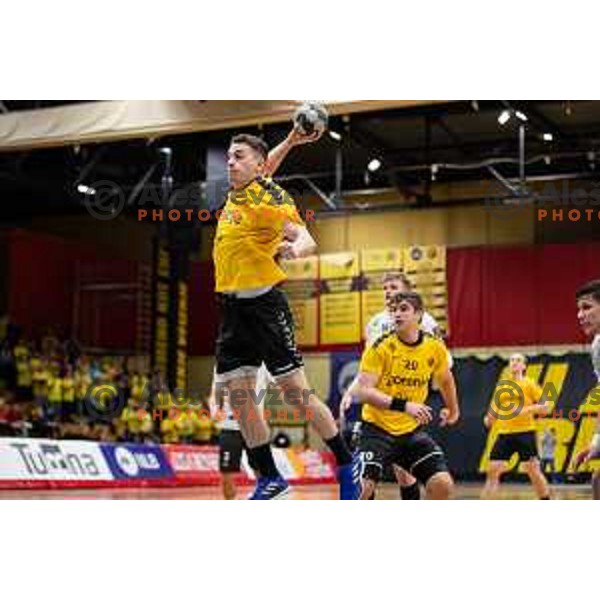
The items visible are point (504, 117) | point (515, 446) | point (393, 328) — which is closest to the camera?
point (393, 328)

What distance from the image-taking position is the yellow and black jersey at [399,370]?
6.68m

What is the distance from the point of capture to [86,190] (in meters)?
11.5

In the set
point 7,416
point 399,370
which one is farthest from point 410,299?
point 7,416

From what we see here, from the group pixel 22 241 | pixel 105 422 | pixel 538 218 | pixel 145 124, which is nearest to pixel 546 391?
pixel 538 218

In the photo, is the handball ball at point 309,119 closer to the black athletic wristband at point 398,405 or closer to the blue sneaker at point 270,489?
the black athletic wristband at point 398,405

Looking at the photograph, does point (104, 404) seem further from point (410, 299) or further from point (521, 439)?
point (410, 299)

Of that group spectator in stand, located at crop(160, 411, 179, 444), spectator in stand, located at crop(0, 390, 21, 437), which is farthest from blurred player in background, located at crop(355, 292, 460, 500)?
spectator in stand, located at crop(0, 390, 21, 437)

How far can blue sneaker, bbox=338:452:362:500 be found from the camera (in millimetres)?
6648

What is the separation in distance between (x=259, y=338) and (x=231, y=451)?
5.07 ft

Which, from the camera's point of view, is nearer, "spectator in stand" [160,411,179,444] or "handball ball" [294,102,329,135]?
"handball ball" [294,102,329,135]

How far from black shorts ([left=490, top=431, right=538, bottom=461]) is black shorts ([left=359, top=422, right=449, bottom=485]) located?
3198 mm

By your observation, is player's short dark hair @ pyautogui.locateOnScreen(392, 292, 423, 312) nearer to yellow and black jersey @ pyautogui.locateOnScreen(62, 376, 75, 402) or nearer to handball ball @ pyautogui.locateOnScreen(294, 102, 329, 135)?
handball ball @ pyautogui.locateOnScreen(294, 102, 329, 135)

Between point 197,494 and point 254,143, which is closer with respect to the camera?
point 254,143

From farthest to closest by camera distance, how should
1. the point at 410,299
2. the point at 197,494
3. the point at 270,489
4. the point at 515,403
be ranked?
1. the point at 197,494
2. the point at 515,403
3. the point at 410,299
4. the point at 270,489
